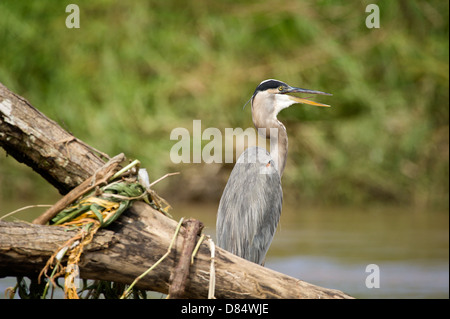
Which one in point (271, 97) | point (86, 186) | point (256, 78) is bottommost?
point (86, 186)

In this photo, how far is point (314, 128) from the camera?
873 centimetres

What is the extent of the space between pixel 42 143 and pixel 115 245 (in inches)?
14.8

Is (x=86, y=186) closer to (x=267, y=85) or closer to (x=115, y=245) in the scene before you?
(x=115, y=245)

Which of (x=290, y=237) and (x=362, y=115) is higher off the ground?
(x=362, y=115)

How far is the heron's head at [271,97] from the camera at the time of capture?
10.7 ft

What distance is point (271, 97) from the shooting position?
3291 millimetres

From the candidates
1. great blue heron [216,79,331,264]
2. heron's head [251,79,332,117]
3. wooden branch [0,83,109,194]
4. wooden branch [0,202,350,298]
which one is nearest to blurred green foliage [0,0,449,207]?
heron's head [251,79,332,117]

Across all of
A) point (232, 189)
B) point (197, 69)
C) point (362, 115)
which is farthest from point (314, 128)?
point (232, 189)

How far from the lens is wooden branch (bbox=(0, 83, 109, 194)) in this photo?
6.65 feet

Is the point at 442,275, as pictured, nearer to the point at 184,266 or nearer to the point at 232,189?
the point at 232,189

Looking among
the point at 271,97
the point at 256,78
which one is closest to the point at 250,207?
the point at 271,97

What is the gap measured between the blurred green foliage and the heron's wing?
4985 mm

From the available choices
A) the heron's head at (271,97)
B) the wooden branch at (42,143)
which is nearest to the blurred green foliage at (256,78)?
the heron's head at (271,97)

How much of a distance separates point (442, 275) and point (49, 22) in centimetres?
609
